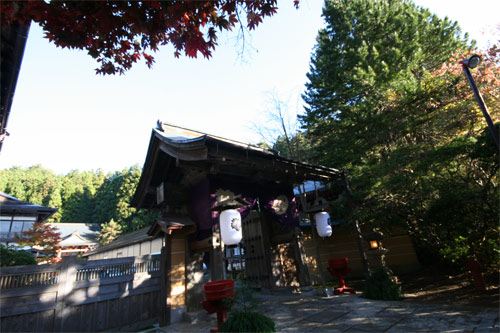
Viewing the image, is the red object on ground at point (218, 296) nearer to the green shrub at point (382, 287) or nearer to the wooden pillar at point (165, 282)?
the wooden pillar at point (165, 282)

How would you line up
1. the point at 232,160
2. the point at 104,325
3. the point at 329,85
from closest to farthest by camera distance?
1. the point at 104,325
2. the point at 232,160
3. the point at 329,85

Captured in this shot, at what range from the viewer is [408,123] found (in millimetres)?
10836

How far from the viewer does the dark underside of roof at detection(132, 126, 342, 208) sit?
688 cm

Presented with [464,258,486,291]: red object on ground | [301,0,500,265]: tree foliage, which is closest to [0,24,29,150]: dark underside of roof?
[301,0,500,265]: tree foliage

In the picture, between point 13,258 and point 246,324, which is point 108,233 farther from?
point 246,324

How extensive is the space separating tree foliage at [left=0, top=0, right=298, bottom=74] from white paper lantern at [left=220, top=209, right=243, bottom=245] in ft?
12.9

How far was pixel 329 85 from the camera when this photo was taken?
14.3 meters

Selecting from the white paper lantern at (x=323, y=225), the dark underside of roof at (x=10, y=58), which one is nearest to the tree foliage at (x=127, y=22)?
the dark underside of roof at (x=10, y=58)

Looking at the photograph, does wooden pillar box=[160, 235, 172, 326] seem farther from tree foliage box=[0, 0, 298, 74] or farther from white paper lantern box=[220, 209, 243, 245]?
tree foliage box=[0, 0, 298, 74]

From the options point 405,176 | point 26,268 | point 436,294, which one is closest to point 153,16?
point 26,268

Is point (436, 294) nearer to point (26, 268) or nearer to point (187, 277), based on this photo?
point (187, 277)

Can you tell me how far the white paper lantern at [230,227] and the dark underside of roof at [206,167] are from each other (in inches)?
59.0

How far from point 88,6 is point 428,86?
39.3ft

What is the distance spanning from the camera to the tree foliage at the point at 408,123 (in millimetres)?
7938
